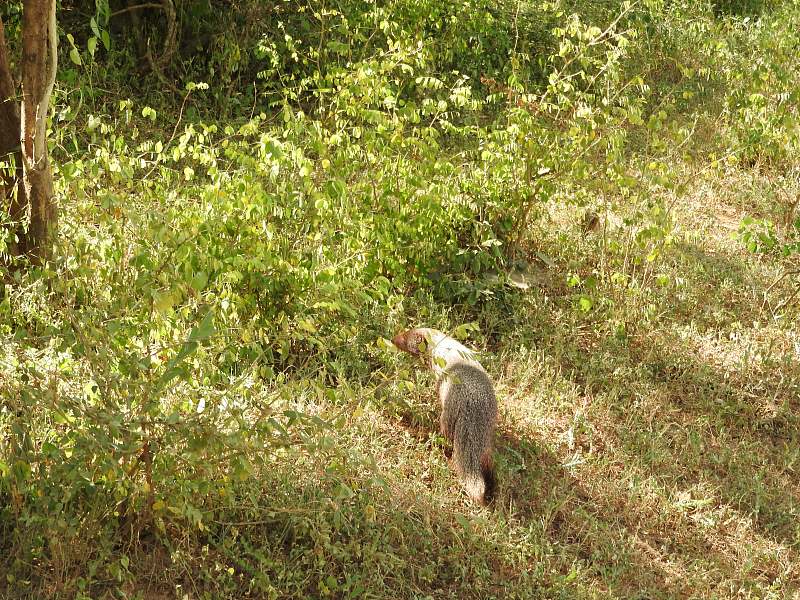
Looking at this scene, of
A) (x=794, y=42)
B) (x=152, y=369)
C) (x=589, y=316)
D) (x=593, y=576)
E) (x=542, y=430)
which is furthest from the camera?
(x=794, y=42)

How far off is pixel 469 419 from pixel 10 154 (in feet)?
8.16

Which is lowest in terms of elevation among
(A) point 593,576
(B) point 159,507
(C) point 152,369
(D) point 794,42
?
(A) point 593,576

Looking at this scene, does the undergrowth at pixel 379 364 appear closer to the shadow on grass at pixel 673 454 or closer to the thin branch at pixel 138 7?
the shadow on grass at pixel 673 454

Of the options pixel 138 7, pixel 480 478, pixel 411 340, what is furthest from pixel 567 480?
pixel 138 7

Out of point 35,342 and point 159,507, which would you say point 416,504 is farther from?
point 35,342

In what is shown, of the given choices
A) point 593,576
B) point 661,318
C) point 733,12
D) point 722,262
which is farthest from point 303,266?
point 733,12

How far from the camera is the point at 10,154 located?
4.37 m

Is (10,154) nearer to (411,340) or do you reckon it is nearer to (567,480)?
(411,340)

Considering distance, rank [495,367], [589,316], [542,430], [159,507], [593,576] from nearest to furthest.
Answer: [159,507] → [593,576] → [542,430] → [495,367] → [589,316]

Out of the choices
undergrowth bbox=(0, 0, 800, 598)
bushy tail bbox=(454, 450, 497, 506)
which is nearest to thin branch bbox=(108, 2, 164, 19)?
undergrowth bbox=(0, 0, 800, 598)

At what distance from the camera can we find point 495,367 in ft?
17.4

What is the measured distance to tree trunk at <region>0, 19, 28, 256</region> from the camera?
439 centimetres

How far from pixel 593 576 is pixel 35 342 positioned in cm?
270

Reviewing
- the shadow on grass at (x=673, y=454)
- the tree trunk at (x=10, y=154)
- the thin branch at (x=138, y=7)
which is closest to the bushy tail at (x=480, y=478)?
the shadow on grass at (x=673, y=454)
